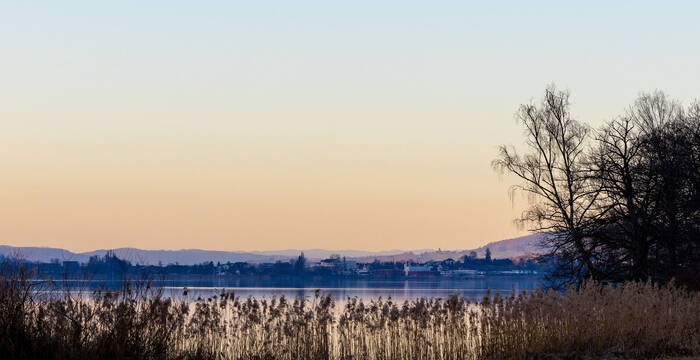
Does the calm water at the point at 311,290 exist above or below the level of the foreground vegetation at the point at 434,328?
above

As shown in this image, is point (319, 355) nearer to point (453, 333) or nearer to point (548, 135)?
point (453, 333)

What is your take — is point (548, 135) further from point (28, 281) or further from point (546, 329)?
point (28, 281)

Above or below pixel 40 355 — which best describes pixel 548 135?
above

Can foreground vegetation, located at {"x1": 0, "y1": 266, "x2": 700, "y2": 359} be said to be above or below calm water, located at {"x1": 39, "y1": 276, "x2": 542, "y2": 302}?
below

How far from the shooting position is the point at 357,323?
20.3 m

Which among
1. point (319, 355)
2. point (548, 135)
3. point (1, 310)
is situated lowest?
point (319, 355)

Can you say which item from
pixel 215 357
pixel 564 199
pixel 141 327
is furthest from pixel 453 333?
pixel 564 199

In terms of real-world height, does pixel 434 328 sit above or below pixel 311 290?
below

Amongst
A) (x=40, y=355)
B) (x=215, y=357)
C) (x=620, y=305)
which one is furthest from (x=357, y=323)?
(x=40, y=355)

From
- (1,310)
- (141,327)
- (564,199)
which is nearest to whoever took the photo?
(1,310)

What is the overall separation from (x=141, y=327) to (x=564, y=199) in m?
25.6

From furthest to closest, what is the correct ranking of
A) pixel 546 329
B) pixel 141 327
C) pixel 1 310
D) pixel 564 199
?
pixel 564 199, pixel 546 329, pixel 141 327, pixel 1 310

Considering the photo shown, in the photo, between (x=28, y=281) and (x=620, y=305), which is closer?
(x=28, y=281)

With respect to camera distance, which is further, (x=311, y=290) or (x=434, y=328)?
(x=311, y=290)
